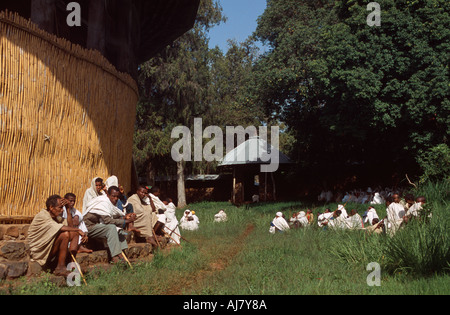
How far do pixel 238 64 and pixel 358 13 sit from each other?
81.0 feet

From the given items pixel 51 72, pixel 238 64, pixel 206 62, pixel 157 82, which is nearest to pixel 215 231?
pixel 51 72

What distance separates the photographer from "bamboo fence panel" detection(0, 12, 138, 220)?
6051 mm

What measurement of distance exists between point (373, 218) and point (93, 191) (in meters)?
9.05

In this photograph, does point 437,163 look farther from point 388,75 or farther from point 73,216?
point 73,216

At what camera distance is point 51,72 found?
6734mm

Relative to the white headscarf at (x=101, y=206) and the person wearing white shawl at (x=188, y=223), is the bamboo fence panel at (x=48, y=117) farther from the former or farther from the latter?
the person wearing white shawl at (x=188, y=223)

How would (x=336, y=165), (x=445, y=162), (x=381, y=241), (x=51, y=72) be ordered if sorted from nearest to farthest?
(x=51, y=72), (x=381, y=241), (x=445, y=162), (x=336, y=165)

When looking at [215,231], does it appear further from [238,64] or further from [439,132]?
[238,64]

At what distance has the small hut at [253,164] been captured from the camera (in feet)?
93.0

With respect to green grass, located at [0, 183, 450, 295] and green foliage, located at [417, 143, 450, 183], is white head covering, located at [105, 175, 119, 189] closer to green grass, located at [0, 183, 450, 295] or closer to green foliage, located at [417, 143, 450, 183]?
green grass, located at [0, 183, 450, 295]

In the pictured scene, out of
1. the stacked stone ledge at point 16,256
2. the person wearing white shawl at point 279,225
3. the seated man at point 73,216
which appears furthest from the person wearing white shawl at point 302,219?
the stacked stone ledge at point 16,256

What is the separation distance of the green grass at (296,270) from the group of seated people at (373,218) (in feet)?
1.57

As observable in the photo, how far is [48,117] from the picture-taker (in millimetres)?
6648

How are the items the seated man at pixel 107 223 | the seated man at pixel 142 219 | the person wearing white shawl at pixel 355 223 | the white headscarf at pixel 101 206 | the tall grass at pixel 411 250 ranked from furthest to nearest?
the person wearing white shawl at pixel 355 223, the seated man at pixel 142 219, the white headscarf at pixel 101 206, the seated man at pixel 107 223, the tall grass at pixel 411 250
